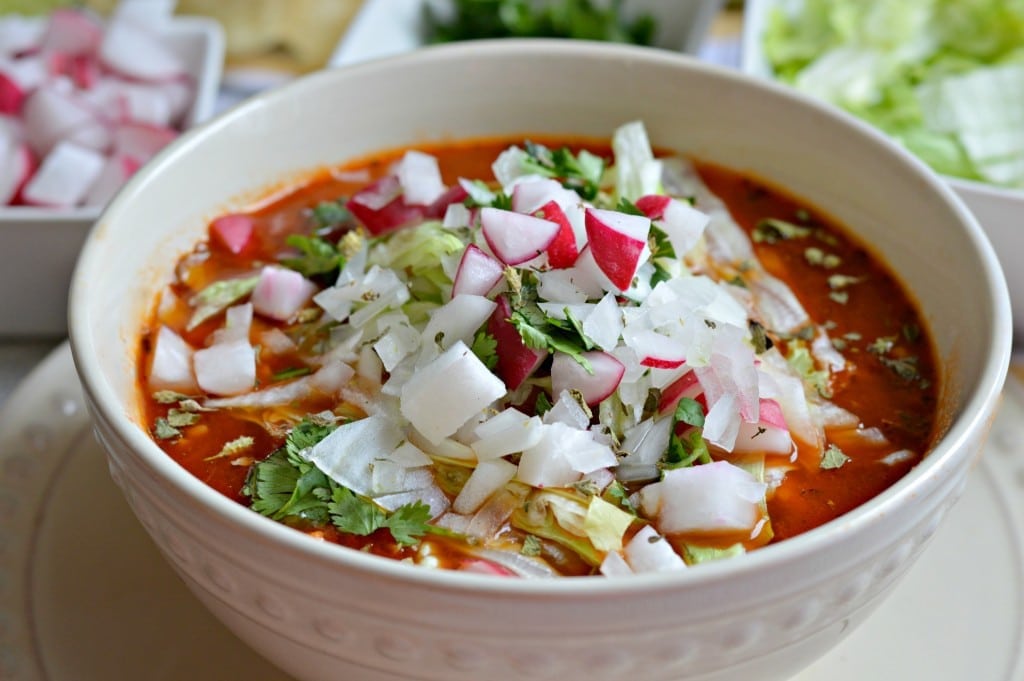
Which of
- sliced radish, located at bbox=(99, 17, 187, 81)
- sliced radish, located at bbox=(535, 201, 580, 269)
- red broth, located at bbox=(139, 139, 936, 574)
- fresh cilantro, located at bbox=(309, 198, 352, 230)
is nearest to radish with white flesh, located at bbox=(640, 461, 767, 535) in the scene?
red broth, located at bbox=(139, 139, 936, 574)

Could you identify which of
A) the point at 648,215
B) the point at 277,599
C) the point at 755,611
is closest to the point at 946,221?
the point at 648,215

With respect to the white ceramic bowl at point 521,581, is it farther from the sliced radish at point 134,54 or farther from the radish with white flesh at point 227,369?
the sliced radish at point 134,54

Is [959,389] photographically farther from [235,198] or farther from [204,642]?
[235,198]

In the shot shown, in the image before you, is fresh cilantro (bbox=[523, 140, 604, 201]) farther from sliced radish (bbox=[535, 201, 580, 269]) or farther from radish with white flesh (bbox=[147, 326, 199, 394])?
radish with white flesh (bbox=[147, 326, 199, 394])

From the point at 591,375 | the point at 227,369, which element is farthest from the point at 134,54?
the point at 591,375

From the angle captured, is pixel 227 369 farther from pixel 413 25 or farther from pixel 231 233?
pixel 413 25
